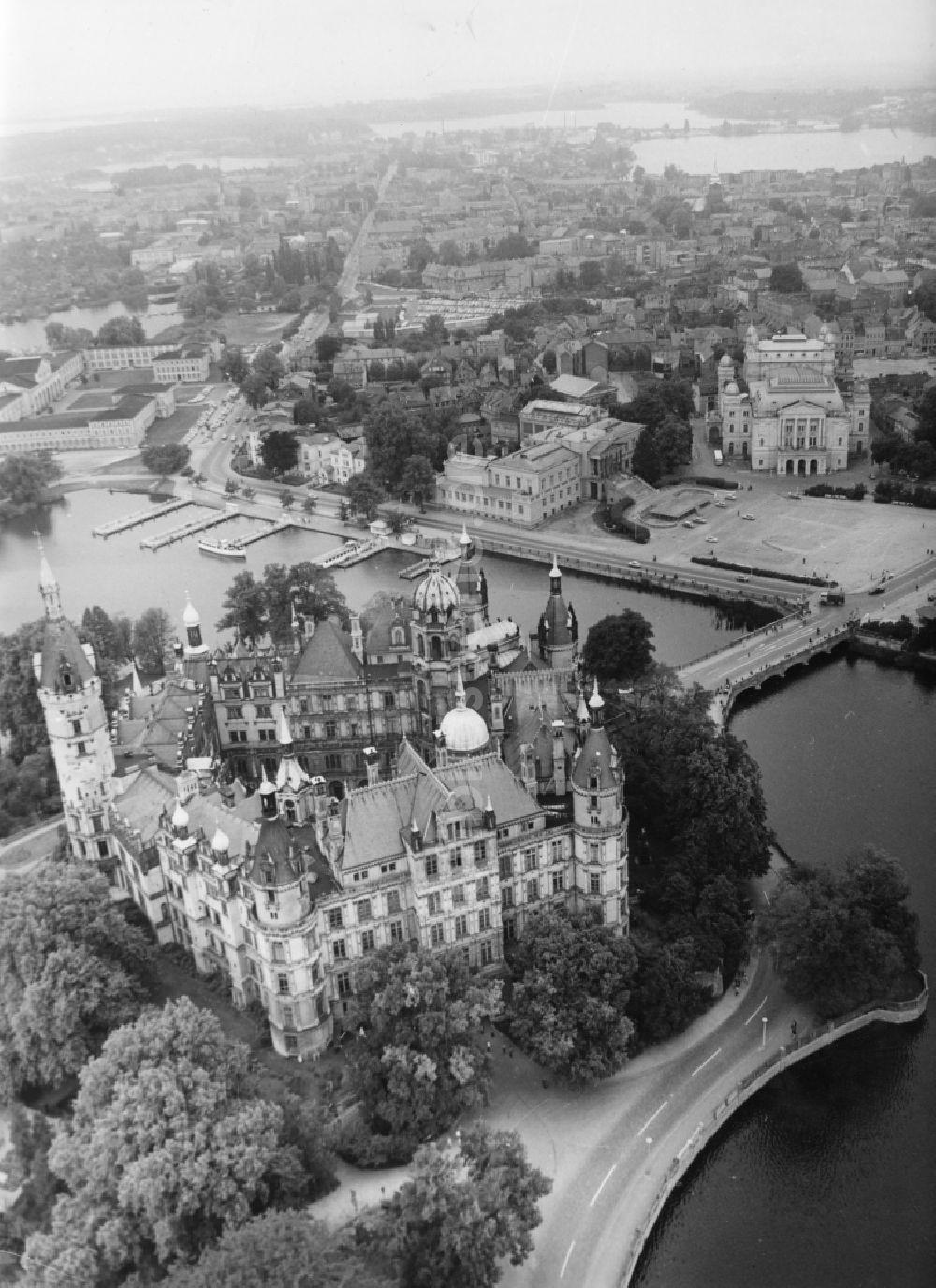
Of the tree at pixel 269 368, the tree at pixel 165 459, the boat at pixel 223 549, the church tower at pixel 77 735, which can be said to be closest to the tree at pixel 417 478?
the boat at pixel 223 549

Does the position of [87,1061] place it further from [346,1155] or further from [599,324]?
[599,324]

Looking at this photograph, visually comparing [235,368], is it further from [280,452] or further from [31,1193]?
[31,1193]

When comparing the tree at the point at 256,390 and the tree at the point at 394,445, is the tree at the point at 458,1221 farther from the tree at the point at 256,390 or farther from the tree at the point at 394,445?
the tree at the point at 256,390

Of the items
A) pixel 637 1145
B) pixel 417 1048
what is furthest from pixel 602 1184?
pixel 417 1048

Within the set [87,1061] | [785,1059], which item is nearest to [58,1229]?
[87,1061]

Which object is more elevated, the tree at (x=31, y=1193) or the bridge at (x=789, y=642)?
the tree at (x=31, y=1193)

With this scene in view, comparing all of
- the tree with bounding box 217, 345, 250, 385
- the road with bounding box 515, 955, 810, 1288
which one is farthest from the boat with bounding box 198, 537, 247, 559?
the road with bounding box 515, 955, 810, 1288
